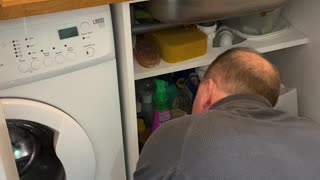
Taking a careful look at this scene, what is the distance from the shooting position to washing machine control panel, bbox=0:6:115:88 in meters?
1.12

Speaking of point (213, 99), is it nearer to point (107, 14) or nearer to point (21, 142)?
point (107, 14)

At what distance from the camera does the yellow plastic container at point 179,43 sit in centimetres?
143

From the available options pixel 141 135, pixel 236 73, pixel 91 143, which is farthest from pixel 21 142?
pixel 236 73

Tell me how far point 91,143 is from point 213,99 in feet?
1.44

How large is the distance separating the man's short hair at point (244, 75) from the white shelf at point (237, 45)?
0.99 ft

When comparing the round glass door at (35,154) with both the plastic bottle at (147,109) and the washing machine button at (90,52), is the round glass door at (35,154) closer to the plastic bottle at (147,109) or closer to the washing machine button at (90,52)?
the washing machine button at (90,52)

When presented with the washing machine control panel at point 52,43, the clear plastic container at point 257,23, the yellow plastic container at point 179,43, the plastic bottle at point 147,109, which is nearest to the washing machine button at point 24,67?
the washing machine control panel at point 52,43

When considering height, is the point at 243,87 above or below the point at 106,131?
above

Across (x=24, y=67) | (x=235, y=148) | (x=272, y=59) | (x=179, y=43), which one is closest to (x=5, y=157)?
(x=24, y=67)

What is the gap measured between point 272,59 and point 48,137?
3.17 ft

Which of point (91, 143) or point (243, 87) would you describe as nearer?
point (243, 87)

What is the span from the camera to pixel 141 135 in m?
1.64

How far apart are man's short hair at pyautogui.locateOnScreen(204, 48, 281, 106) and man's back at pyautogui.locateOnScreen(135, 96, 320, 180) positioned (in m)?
0.11

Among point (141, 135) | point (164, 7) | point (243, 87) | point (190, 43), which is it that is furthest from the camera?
point (141, 135)
